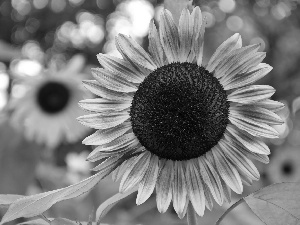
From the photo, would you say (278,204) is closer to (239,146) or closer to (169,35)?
(239,146)

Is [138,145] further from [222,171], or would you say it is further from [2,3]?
[2,3]

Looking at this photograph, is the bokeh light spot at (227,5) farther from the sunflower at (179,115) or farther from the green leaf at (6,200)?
the green leaf at (6,200)

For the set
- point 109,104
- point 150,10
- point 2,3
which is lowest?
point 109,104

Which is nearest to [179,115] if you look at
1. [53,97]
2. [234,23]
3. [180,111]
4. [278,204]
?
[180,111]

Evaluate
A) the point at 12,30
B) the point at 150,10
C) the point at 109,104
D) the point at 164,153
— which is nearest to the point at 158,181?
the point at 164,153

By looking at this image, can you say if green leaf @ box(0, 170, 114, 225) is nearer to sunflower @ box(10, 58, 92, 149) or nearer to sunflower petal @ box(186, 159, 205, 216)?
sunflower petal @ box(186, 159, 205, 216)

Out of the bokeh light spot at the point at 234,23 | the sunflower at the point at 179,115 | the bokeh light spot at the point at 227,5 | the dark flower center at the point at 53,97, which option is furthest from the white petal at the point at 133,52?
the bokeh light spot at the point at 227,5

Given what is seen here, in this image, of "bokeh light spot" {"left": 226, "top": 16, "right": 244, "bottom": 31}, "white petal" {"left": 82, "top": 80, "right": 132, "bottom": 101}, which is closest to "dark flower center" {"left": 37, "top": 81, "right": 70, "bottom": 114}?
"white petal" {"left": 82, "top": 80, "right": 132, "bottom": 101}
